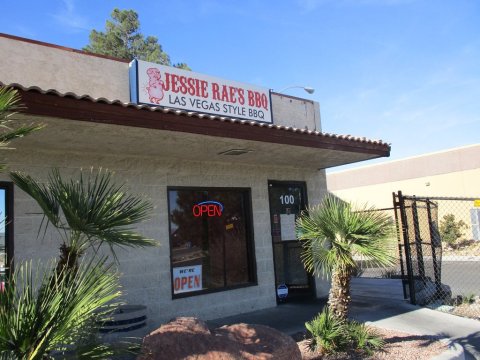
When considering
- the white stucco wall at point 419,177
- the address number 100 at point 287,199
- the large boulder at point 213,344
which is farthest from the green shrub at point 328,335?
the white stucco wall at point 419,177

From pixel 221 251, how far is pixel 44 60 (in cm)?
445

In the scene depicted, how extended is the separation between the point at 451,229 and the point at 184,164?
67.6 ft

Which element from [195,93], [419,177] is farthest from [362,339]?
[419,177]

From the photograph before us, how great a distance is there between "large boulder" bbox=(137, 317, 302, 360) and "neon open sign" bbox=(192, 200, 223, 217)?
3.42 m

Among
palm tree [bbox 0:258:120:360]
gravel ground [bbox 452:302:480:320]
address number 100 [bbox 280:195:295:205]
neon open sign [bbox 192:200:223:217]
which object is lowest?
gravel ground [bbox 452:302:480:320]

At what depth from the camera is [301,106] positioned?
10.8 m

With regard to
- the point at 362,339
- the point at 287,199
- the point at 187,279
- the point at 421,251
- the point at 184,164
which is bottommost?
the point at 362,339

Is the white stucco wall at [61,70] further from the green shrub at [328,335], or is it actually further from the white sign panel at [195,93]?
the green shrub at [328,335]

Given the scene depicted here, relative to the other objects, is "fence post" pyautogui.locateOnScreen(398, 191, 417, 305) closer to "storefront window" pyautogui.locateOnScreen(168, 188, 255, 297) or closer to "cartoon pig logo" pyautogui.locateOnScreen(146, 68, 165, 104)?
"storefront window" pyautogui.locateOnScreen(168, 188, 255, 297)

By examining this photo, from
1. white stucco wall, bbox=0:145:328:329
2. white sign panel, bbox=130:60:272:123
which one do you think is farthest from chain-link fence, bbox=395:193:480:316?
white sign panel, bbox=130:60:272:123

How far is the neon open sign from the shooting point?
8211 millimetres

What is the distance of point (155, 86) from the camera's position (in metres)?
8.15

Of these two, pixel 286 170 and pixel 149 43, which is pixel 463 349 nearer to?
pixel 286 170

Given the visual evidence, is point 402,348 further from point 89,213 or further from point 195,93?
point 195,93
